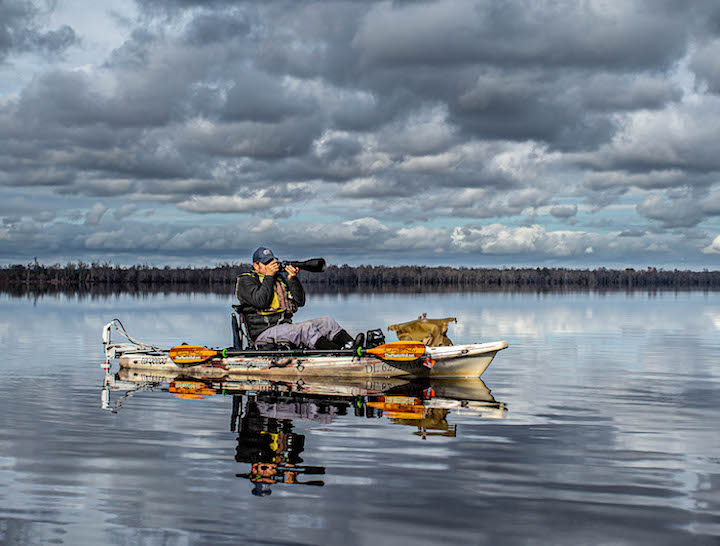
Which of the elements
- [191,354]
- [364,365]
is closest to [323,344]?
[364,365]

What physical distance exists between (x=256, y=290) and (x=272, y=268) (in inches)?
22.5

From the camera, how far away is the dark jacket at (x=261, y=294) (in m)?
15.8

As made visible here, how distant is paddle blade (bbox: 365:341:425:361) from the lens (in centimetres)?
1557

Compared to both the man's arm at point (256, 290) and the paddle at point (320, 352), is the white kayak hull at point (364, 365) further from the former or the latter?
the man's arm at point (256, 290)

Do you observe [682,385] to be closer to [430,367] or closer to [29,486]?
[430,367]

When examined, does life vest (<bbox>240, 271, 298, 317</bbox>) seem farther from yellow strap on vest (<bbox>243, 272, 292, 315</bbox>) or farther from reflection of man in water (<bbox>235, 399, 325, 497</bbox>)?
reflection of man in water (<bbox>235, 399, 325, 497</bbox>)

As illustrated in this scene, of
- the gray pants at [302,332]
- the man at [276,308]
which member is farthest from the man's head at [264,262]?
the gray pants at [302,332]

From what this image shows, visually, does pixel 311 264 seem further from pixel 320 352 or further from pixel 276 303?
pixel 320 352

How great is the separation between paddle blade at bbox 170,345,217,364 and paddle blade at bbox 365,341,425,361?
4.05 metres

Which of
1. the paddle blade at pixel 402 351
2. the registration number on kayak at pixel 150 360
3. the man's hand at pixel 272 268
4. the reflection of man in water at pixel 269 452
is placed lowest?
the reflection of man in water at pixel 269 452

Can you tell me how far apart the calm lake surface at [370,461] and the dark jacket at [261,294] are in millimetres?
1946

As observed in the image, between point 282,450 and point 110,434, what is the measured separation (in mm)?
2723

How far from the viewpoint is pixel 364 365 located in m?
16.2

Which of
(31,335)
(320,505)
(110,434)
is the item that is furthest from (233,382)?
(31,335)
